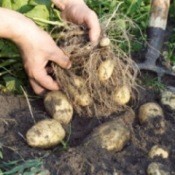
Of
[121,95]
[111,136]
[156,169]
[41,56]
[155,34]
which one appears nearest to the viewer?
[156,169]

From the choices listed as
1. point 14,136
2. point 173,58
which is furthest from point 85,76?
point 173,58

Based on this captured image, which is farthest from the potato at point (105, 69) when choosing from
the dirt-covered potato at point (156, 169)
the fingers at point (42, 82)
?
the dirt-covered potato at point (156, 169)

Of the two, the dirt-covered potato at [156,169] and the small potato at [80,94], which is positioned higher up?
the small potato at [80,94]

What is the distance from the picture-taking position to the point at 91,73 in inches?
90.1

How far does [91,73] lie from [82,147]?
370 mm

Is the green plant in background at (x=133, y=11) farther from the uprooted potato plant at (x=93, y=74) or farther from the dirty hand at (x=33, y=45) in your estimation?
the dirty hand at (x=33, y=45)

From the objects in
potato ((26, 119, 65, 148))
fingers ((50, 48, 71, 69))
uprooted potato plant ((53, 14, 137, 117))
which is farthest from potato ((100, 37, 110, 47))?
potato ((26, 119, 65, 148))

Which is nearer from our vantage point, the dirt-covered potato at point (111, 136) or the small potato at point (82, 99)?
the dirt-covered potato at point (111, 136)

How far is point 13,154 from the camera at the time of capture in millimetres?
2080

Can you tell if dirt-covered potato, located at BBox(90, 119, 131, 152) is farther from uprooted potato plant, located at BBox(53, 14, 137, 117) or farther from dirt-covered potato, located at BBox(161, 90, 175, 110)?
dirt-covered potato, located at BBox(161, 90, 175, 110)

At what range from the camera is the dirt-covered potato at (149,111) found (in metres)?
2.30

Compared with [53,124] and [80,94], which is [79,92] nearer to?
[80,94]

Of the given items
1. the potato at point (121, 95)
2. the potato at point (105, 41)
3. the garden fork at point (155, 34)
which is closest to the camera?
the potato at point (105, 41)

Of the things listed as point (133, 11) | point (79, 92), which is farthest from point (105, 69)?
point (133, 11)
